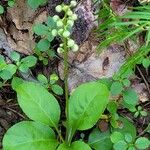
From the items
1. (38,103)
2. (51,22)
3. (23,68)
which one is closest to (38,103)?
(38,103)

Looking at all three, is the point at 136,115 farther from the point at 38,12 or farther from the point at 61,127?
the point at 38,12

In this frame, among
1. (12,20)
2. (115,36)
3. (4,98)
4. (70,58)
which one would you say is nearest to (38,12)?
(12,20)

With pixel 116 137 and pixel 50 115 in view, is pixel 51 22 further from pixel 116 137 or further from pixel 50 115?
pixel 116 137

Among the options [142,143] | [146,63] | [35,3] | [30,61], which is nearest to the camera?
[142,143]

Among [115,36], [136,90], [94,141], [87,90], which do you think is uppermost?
[115,36]

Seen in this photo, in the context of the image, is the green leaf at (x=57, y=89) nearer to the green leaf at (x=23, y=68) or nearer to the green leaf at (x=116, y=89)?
the green leaf at (x=23, y=68)

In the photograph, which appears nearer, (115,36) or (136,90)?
(115,36)
